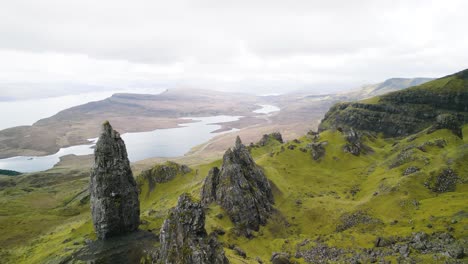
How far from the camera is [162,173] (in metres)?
143

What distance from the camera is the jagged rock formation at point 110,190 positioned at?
5853 centimetres

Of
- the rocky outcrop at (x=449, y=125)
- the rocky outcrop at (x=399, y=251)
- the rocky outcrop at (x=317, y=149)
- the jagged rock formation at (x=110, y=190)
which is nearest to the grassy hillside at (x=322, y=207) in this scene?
the rocky outcrop at (x=399, y=251)

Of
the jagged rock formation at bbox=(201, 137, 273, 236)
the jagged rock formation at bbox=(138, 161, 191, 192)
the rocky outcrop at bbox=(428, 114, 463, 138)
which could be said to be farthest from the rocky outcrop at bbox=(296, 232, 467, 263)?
the rocky outcrop at bbox=(428, 114, 463, 138)

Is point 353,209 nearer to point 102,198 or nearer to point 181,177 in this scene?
point 102,198

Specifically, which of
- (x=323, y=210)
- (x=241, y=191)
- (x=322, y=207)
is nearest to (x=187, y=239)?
A: (x=241, y=191)

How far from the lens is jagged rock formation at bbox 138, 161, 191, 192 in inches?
5556

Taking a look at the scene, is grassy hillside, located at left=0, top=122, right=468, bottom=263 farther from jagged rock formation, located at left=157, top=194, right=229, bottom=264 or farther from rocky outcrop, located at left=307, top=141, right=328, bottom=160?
jagged rock formation, located at left=157, top=194, right=229, bottom=264

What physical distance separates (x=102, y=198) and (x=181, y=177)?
83.9 meters

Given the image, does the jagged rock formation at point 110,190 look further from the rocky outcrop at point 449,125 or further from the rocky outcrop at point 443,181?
the rocky outcrop at point 449,125

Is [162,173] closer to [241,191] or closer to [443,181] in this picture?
[241,191]

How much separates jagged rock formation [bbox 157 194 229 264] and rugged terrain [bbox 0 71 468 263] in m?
0.22

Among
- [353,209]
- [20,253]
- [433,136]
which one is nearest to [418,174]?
→ [353,209]

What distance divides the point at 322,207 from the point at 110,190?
66.6 metres

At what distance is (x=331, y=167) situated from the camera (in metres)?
133
